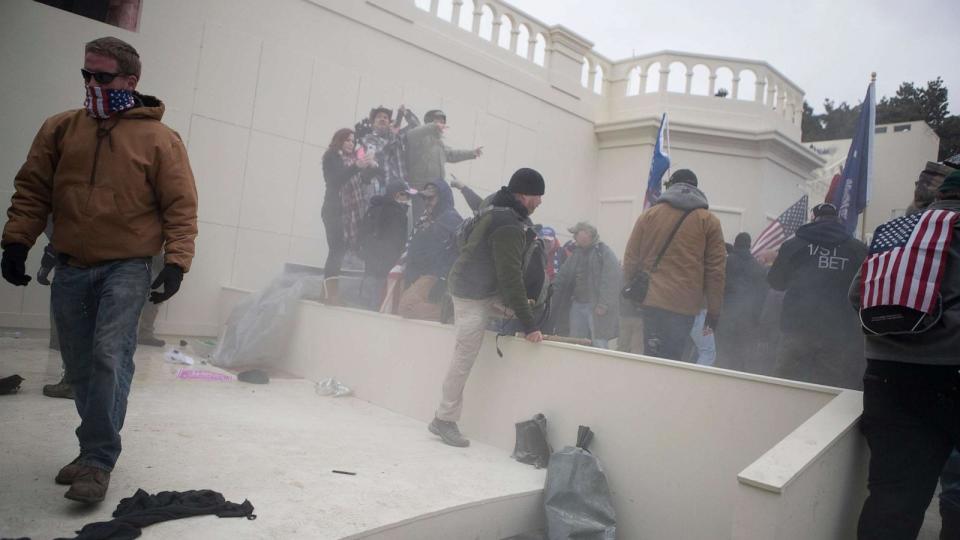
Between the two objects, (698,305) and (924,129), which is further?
(924,129)

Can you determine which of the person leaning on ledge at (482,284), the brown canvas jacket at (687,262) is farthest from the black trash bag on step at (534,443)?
the brown canvas jacket at (687,262)

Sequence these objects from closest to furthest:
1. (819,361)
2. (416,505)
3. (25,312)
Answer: (416,505)
(819,361)
(25,312)

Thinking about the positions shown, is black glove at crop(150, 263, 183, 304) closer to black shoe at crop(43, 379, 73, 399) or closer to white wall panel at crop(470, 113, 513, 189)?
black shoe at crop(43, 379, 73, 399)

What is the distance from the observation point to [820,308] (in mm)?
4062

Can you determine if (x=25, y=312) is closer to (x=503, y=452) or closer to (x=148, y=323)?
(x=148, y=323)

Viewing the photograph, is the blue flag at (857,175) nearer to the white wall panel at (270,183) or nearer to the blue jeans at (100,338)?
the blue jeans at (100,338)

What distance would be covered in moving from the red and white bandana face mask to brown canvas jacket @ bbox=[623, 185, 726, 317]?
339cm

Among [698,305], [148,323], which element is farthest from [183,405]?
[698,305]

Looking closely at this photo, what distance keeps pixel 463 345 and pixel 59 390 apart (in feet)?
8.59

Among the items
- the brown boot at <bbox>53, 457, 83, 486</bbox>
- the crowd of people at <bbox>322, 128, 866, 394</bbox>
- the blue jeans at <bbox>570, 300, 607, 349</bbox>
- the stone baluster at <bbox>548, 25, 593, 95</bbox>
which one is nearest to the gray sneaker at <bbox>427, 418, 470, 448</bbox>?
the crowd of people at <bbox>322, 128, 866, 394</bbox>

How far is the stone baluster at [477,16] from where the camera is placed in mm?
9509

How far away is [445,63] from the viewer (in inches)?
356

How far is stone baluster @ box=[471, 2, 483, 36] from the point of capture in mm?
9509

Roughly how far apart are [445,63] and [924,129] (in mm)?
14400
